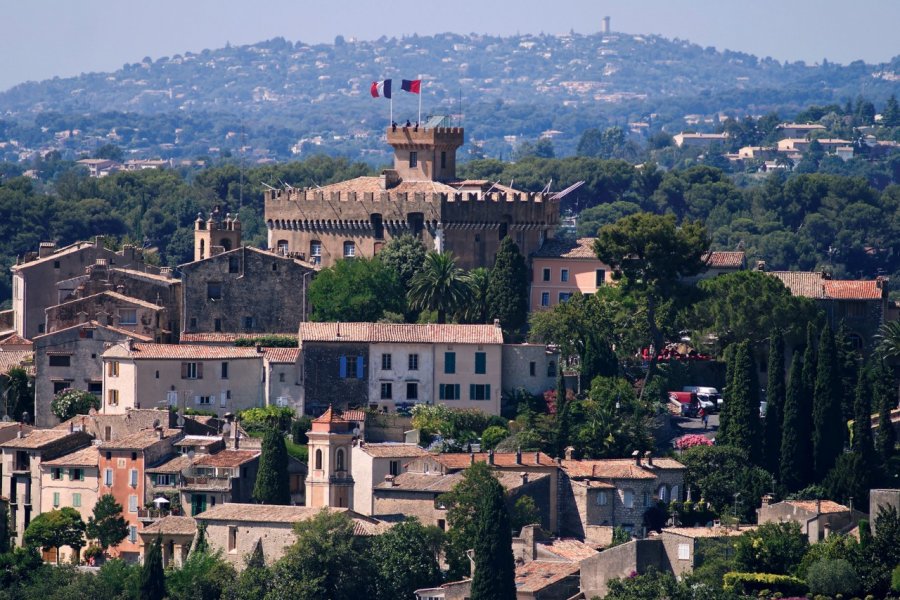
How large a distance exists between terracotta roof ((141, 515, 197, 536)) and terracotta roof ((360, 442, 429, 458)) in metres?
6.03

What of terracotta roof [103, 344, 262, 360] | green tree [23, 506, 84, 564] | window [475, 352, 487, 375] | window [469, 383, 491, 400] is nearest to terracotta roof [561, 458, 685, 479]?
window [469, 383, 491, 400]

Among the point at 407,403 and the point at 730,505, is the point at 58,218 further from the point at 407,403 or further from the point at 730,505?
the point at 730,505

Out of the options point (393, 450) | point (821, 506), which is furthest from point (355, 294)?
point (821, 506)

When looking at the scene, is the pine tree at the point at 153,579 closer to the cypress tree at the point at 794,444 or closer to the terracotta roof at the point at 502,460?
the terracotta roof at the point at 502,460

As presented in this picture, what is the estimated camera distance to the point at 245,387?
85.7m

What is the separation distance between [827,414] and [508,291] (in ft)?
48.6

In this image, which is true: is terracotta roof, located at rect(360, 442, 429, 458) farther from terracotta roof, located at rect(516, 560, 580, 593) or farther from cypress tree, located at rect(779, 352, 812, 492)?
cypress tree, located at rect(779, 352, 812, 492)

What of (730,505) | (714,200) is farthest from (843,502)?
(714,200)

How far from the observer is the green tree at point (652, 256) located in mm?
90750

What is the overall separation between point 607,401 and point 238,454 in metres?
12.8

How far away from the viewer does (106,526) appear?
256ft

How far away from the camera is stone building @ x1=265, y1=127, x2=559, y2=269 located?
96938 millimetres

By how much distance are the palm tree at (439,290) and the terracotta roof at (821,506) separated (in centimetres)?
1798

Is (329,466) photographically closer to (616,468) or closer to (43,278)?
(616,468)
